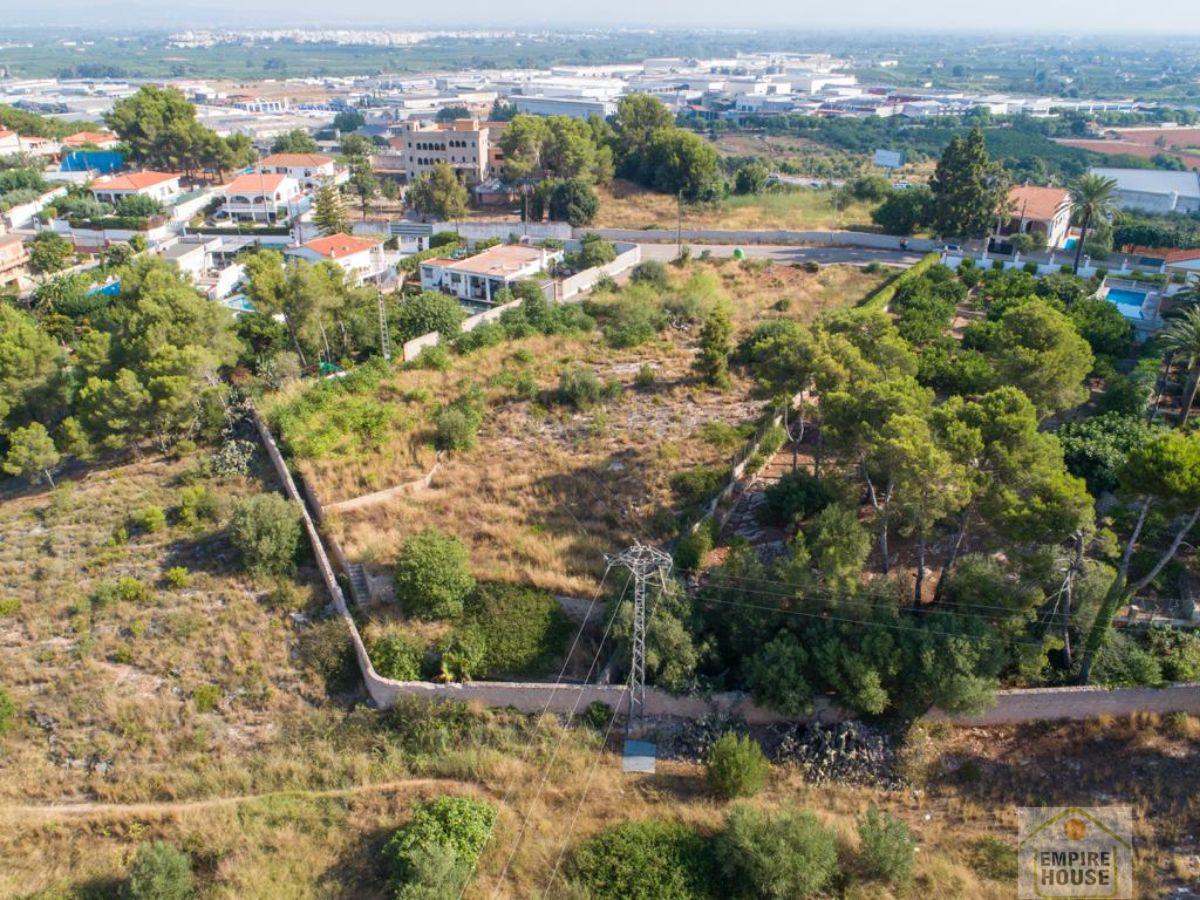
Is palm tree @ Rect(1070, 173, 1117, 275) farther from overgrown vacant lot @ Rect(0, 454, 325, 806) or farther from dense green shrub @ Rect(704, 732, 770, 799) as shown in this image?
overgrown vacant lot @ Rect(0, 454, 325, 806)

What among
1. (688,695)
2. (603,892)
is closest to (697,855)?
(603,892)

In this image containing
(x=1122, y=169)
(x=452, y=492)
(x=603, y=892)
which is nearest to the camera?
(x=603, y=892)

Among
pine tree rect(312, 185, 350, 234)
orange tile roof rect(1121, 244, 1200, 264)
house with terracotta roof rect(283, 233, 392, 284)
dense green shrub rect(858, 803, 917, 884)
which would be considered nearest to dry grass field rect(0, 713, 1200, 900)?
dense green shrub rect(858, 803, 917, 884)

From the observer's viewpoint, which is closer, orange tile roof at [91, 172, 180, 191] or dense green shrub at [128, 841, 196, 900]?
dense green shrub at [128, 841, 196, 900]

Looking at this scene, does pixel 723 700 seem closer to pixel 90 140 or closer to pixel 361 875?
pixel 361 875

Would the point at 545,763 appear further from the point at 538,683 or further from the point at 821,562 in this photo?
the point at 821,562

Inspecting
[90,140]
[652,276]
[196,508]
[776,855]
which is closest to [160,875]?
[776,855]
